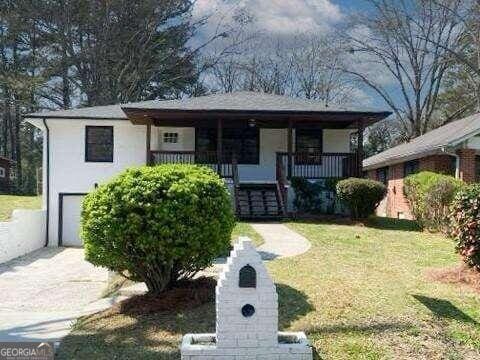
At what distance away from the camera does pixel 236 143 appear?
72.3 ft

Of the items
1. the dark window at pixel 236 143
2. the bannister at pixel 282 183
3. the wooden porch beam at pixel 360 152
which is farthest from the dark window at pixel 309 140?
the wooden porch beam at pixel 360 152

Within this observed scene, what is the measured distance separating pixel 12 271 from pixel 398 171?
17.0 metres

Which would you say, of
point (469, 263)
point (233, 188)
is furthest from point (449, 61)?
point (469, 263)

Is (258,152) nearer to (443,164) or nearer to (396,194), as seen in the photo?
(396,194)

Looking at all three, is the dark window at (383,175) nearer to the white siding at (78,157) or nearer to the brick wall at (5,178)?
the white siding at (78,157)

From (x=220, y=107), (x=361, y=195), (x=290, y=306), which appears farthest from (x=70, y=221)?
(x=290, y=306)

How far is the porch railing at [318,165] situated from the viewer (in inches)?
764

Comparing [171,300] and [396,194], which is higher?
[396,194]

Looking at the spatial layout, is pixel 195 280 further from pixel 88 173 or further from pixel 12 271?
pixel 88 173

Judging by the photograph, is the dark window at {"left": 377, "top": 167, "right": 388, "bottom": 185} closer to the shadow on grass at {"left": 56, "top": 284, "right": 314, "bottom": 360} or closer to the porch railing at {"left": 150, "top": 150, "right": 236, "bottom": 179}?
the porch railing at {"left": 150, "top": 150, "right": 236, "bottom": 179}

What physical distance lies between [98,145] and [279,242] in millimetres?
10440

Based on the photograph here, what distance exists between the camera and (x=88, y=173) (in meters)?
20.1

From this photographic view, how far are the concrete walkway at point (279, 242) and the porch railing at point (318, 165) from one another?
420cm

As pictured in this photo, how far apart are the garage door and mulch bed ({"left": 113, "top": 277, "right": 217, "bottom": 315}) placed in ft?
41.9
